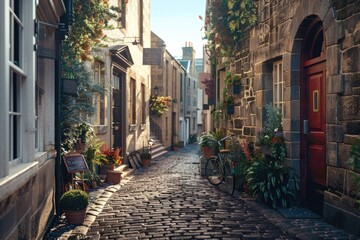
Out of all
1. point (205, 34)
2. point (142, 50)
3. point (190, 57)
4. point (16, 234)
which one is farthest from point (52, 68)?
point (190, 57)

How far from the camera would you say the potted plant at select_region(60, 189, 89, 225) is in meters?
5.82

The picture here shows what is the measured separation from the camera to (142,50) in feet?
55.4

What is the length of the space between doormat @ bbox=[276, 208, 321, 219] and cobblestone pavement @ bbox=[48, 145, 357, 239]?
0.42ft

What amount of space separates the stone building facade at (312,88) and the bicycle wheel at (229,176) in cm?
71

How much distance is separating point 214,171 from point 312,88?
3.50 meters

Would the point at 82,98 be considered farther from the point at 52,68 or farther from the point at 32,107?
the point at 32,107

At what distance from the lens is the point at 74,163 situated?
6695 millimetres

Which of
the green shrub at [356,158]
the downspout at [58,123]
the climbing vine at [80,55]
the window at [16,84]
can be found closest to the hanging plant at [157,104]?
the climbing vine at [80,55]

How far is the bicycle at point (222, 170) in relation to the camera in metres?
8.47

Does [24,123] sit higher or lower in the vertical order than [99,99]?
lower

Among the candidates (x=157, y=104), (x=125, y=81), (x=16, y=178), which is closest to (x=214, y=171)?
(x=125, y=81)

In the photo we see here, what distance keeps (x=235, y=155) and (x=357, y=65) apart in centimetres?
444

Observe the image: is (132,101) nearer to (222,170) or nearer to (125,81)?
(125,81)

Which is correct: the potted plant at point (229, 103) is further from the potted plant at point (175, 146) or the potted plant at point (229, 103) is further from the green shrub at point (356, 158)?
the potted plant at point (175, 146)
